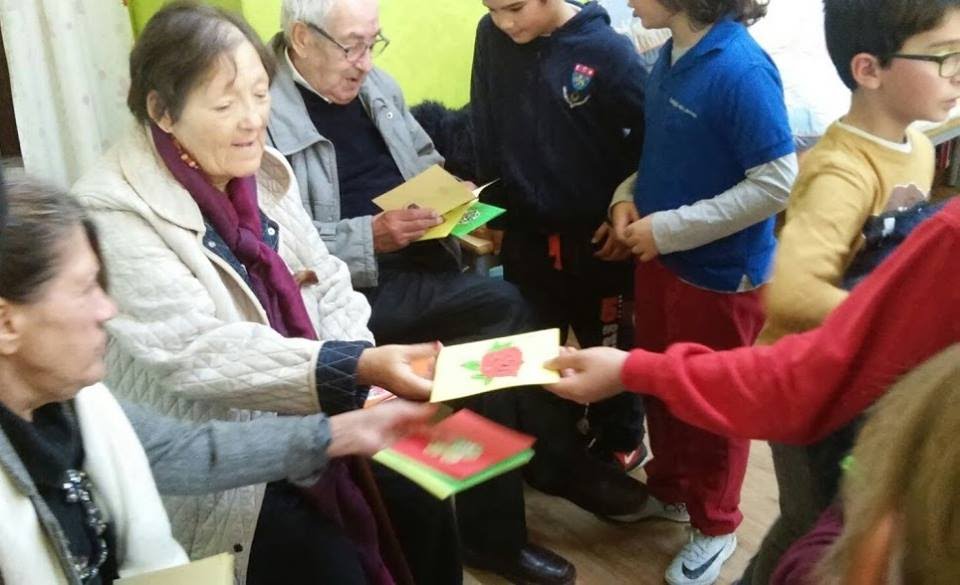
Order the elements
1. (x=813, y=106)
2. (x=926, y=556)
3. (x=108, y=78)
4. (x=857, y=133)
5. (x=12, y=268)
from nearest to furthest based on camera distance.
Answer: (x=926, y=556), (x=12, y=268), (x=857, y=133), (x=108, y=78), (x=813, y=106)

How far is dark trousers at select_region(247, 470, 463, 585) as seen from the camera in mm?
1451

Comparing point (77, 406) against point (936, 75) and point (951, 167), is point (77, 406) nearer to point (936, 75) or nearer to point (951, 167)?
point (936, 75)

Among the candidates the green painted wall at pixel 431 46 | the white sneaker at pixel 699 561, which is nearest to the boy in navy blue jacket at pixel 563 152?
the white sneaker at pixel 699 561

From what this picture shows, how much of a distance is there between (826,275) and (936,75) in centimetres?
38

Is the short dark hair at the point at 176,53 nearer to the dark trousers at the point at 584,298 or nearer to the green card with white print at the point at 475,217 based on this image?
the green card with white print at the point at 475,217

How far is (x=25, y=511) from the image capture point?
1.07 meters

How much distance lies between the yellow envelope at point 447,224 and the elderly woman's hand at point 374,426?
2.40ft

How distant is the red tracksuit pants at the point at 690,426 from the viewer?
75.0 inches

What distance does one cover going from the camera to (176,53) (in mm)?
1491

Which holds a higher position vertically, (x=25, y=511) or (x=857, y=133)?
(x=857, y=133)

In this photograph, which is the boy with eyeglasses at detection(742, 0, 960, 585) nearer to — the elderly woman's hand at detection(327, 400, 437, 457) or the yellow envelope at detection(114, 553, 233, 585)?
the elderly woman's hand at detection(327, 400, 437, 457)

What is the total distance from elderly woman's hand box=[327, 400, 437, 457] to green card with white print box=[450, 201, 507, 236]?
0.72 metres

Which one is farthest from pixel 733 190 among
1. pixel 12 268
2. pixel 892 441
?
pixel 12 268

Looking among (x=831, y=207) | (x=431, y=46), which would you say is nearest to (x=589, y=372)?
(x=831, y=207)
